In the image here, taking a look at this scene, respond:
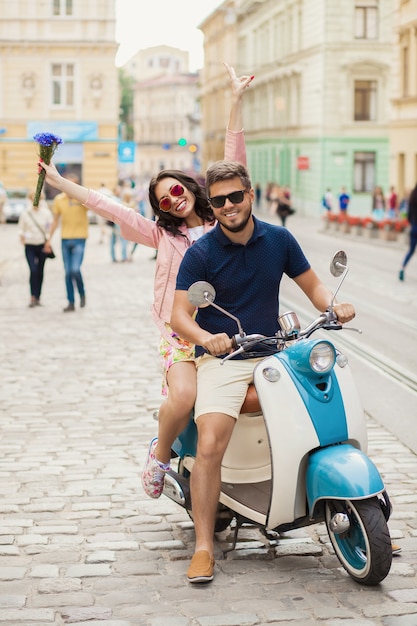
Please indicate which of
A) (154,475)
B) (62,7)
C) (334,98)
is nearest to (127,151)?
(62,7)

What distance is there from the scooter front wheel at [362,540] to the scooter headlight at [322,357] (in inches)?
21.2

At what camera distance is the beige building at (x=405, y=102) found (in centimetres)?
4322

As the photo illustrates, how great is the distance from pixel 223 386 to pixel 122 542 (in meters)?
1.01

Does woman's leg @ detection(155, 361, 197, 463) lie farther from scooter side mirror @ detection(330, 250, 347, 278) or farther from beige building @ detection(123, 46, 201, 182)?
beige building @ detection(123, 46, 201, 182)

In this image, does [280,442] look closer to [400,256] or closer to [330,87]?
[400,256]

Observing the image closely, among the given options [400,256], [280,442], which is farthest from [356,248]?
[280,442]

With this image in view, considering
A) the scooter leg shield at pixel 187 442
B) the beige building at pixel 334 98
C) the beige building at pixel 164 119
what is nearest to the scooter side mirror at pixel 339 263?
the scooter leg shield at pixel 187 442

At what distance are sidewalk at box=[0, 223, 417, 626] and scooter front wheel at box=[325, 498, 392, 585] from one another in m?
0.09

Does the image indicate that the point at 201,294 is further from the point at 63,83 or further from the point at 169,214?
the point at 63,83

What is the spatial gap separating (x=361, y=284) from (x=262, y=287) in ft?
49.7

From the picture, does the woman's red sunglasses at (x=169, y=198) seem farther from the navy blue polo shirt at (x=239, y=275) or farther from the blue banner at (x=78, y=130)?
the blue banner at (x=78, y=130)

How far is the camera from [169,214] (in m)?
5.84

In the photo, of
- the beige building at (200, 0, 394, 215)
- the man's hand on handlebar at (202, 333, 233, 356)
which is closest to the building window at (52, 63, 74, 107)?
the beige building at (200, 0, 394, 215)

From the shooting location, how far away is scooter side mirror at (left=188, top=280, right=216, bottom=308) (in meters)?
4.73
